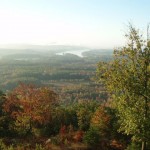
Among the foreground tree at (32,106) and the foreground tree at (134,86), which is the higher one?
the foreground tree at (134,86)

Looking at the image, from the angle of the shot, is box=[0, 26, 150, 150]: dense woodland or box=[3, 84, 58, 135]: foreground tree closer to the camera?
box=[0, 26, 150, 150]: dense woodland

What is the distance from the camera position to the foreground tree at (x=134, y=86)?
3241 cm

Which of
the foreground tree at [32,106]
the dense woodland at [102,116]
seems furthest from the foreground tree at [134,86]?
the foreground tree at [32,106]

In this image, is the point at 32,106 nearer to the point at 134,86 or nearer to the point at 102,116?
the point at 102,116

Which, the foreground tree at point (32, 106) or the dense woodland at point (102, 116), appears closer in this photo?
the dense woodland at point (102, 116)

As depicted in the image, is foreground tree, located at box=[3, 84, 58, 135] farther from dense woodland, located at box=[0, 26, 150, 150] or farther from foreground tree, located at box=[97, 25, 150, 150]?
foreground tree, located at box=[97, 25, 150, 150]

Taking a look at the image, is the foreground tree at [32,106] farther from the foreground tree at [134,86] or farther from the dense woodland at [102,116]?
the foreground tree at [134,86]

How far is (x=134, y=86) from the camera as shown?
3275cm

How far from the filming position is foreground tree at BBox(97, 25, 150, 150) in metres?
32.4

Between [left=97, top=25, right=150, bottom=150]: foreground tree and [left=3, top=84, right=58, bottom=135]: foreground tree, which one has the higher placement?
[left=97, top=25, right=150, bottom=150]: foreground tree

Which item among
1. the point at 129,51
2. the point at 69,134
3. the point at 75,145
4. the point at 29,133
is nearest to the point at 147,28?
the point at 129,51

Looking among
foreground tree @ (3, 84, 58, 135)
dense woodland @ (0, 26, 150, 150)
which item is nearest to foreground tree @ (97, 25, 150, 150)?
dense woodland @ (0, 26, 150, 150)

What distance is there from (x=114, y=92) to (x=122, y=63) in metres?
3.75

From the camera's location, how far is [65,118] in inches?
2512
